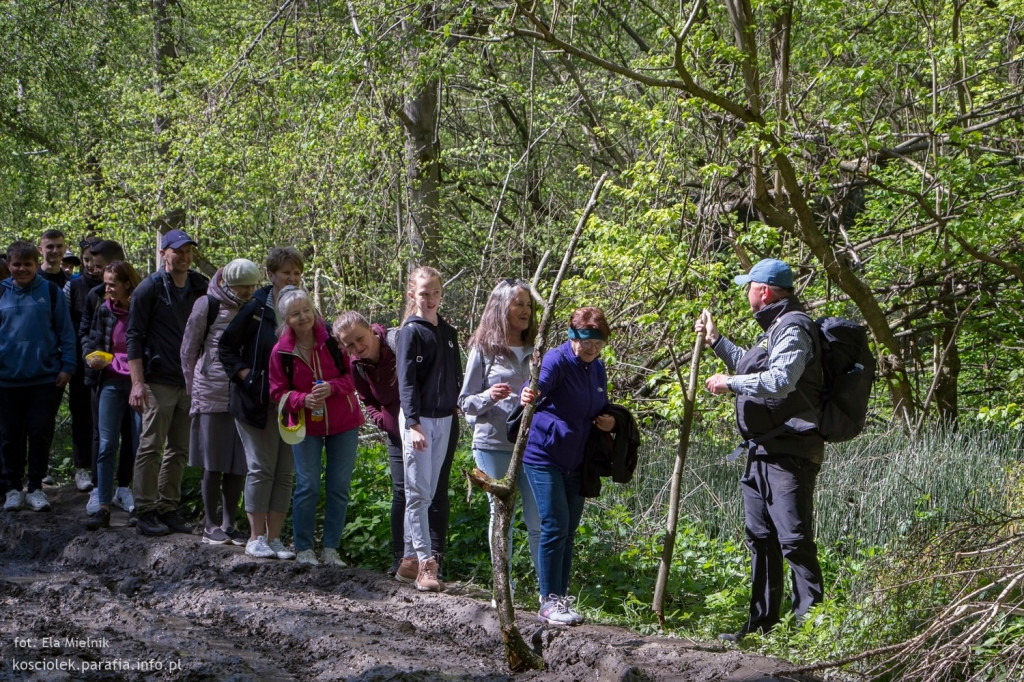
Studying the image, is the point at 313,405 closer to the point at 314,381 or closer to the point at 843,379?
the point at 314,381

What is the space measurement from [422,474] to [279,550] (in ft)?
4.21

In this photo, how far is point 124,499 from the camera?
7957mm

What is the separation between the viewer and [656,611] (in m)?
5.86

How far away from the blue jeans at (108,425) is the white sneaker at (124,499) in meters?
0.34

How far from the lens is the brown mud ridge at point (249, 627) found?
4.65 metres

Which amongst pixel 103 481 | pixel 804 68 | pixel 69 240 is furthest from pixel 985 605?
pixel 69 240

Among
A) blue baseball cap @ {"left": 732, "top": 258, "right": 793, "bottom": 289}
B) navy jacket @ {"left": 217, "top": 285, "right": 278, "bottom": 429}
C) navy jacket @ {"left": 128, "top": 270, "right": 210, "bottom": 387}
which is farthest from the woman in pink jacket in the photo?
blue baseball cap @ {"left": 732, "top": 258, "right": 793, "bottom": 289}

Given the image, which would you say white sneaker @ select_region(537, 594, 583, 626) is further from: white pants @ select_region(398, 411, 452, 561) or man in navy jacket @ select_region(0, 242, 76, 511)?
man in navy jacket @ select_region(0, 242, 76, 511)

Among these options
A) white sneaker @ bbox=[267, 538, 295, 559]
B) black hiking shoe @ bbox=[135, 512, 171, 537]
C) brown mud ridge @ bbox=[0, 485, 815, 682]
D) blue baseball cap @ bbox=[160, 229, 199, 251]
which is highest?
blue baseball cap @ bbox=[160, 229, 199, 251]

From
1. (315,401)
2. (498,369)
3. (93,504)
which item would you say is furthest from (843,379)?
(93,504)

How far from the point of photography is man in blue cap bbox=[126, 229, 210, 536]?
718 centimetres

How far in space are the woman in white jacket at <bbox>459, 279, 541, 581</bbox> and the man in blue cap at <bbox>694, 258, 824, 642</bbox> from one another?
0.96 m

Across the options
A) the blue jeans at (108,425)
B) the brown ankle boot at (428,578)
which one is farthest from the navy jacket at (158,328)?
the brown ankle boot at (428,578)

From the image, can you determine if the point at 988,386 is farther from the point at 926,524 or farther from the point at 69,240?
the point at 69,240
